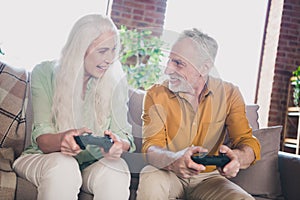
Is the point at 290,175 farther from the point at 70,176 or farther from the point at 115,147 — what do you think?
the point at 70,176

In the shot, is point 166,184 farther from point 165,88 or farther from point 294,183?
point 294,183

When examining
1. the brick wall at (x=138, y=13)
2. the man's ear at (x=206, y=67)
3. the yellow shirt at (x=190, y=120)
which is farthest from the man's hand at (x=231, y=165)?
the brick wall at (x=138, y=13)

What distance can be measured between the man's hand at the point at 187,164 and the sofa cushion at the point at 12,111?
26.3 inches

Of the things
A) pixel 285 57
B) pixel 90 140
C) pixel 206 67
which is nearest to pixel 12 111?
pixel 90 140

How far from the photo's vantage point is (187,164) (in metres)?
1.41

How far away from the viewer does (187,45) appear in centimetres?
153

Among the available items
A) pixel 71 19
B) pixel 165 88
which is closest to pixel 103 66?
pixel 165 88

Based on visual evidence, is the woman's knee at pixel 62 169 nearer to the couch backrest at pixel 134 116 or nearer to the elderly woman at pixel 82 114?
the elderly woman at pixel 82 114

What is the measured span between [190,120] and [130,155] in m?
0.26

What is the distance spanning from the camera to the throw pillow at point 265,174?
6.22 ft

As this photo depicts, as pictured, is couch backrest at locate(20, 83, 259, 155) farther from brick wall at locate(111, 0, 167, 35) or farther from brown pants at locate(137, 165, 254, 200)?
brick wall at locate(111, 0, 167, 35)

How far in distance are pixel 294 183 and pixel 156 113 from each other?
72 centimetres

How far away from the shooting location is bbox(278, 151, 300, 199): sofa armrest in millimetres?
1860

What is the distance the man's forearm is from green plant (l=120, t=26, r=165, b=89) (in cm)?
41
